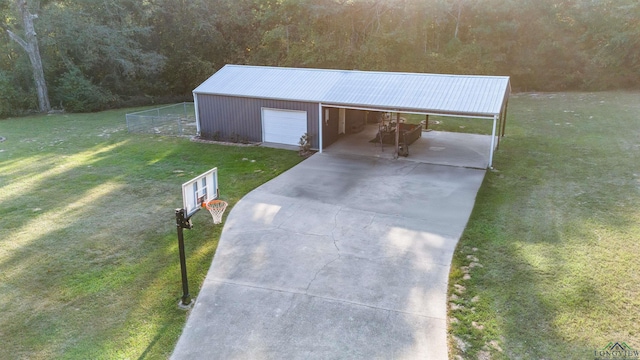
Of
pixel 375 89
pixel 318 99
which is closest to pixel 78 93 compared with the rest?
pixel 318 99

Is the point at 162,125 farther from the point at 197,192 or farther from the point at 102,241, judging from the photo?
the point at 197,192

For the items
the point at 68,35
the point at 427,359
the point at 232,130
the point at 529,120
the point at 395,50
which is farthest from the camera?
the point at 395,50

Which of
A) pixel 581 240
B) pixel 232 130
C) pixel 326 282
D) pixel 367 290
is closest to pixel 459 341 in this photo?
pixel 367 290

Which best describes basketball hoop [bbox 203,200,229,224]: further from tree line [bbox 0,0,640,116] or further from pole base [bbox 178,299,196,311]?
tree line [bbox 0,0,640,116]

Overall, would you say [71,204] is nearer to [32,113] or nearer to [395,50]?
[32,113]

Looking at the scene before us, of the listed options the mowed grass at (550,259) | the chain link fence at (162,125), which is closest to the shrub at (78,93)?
the chain link fence at (162,125)

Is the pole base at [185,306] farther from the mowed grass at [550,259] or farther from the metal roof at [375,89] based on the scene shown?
the metal roof at [375,89]
